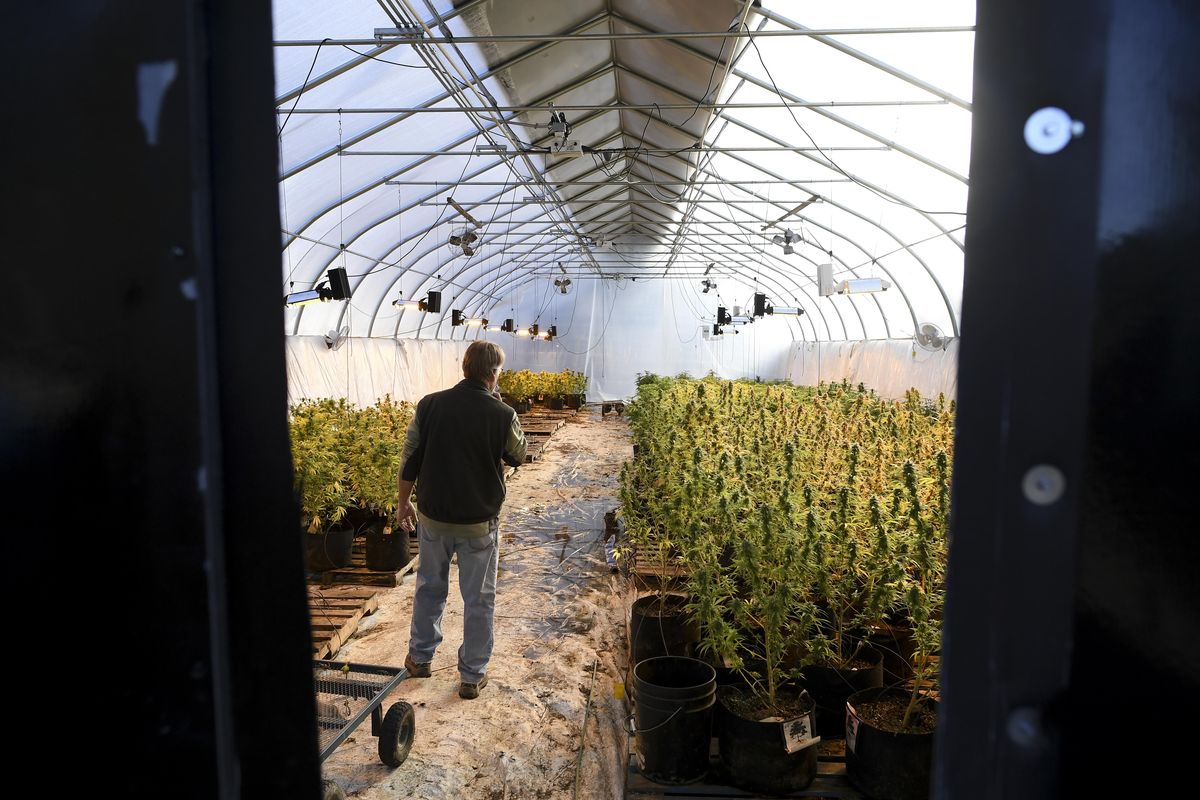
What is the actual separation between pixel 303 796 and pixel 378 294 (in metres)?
18.3

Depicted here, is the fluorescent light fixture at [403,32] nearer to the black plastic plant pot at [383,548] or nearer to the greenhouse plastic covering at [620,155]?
the greenhouse plastic covering at [620,155]

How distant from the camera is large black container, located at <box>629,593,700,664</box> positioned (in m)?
4.30

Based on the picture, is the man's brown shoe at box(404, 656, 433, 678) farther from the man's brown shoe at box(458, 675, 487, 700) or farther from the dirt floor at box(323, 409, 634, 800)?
the man's brown shoe at box(458, 675, 487, 700)

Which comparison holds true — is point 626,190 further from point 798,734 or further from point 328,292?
point 798,734

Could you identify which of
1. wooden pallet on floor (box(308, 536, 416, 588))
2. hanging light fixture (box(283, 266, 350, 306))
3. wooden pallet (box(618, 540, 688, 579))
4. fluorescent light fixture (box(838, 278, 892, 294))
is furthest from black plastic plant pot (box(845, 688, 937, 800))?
fluorescent light fixture (box(838, 278, 892, 294))

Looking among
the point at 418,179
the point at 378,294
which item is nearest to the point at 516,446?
the point at 418,179

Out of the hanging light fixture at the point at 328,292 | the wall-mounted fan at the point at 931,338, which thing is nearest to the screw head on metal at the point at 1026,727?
the hanging light fixture at the point at 328,292

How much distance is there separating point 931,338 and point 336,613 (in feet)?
42.6

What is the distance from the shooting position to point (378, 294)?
1792cm

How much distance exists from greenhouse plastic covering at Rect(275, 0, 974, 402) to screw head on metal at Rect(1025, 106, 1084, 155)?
0.72m

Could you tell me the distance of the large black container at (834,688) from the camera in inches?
144

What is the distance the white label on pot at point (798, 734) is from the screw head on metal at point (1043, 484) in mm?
2685

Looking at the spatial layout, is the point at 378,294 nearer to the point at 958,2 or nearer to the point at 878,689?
the point at 958,2

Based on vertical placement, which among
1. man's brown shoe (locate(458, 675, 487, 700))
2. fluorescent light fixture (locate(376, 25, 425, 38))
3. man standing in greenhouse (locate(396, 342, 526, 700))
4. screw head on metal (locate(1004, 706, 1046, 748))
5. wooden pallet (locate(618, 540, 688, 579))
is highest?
fluorescent light fixture (locate(376, 25, 425, 38))
